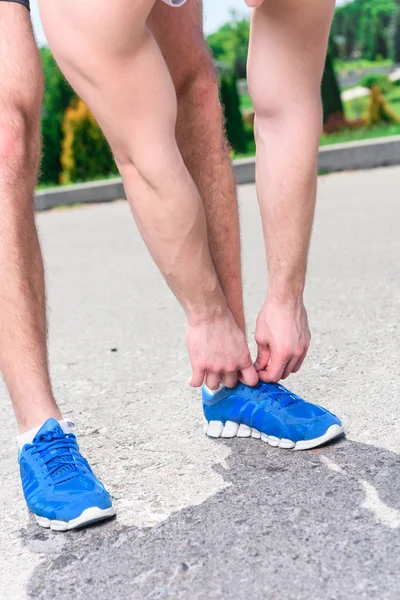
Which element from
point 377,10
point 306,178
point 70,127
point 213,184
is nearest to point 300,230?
point 306,178

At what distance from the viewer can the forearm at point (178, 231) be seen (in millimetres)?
1710

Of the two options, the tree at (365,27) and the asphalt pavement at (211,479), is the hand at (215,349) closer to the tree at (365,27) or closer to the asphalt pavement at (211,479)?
the asphalt pavement at (211,479)

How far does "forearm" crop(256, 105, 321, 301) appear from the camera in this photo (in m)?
1.92

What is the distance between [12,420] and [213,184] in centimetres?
89

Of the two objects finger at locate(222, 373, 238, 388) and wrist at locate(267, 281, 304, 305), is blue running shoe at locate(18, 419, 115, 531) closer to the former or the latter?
finger at locate(222, 373, 238, 388)

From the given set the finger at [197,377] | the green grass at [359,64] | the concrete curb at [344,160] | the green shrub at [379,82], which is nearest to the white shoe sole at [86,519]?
the finger at [197,377]

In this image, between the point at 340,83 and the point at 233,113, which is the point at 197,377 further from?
the point at 340,83

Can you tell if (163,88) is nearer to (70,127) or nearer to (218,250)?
(218,250)

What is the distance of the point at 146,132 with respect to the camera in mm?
1676

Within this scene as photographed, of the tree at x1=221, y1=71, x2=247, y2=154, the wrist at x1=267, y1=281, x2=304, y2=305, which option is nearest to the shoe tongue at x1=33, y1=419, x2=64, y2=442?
the wrist at x1=267, y1=281, x2=304, y2=305

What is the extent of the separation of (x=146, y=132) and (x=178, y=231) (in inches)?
7.4

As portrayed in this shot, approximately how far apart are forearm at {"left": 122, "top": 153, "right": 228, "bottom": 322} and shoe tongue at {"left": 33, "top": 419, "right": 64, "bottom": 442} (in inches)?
13.3

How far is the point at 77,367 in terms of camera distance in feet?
9.82

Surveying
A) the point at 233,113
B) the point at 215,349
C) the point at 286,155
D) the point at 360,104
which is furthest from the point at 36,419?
the point at 360,104
